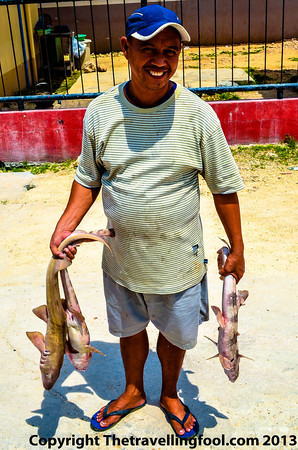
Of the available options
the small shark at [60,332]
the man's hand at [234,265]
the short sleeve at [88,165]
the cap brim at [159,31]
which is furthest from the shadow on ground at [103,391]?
the cap brim at [159,31]

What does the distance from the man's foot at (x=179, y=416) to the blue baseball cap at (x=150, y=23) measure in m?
1.85

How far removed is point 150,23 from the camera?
2.20 m

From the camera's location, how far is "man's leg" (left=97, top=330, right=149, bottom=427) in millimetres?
2883

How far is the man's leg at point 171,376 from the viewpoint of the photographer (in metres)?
2.81

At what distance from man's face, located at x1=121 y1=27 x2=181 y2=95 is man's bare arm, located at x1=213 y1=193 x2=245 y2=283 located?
1.92 ft

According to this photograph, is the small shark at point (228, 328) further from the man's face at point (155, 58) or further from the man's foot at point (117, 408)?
the man's face at point (155, 58)

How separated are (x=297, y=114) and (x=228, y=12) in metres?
9.84

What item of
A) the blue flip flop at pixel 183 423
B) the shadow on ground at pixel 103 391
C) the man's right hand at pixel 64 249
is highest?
the man's right hand at pixel 64 249

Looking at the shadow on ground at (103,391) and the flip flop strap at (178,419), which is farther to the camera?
the shadow on ground at (103,391)

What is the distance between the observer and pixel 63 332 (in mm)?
2629

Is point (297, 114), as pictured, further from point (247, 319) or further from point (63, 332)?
point (63, 332)

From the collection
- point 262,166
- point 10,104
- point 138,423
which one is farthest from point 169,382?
point 10,104

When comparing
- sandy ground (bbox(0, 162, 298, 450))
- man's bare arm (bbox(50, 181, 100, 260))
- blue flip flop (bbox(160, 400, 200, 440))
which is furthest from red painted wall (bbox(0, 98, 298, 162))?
blue flip flop (bbox(160, 400, 200, 440))

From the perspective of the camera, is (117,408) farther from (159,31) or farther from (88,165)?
(159,31)
